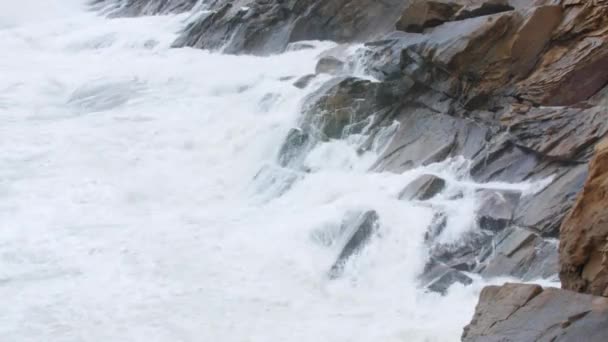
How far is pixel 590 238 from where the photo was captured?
16.8 feet

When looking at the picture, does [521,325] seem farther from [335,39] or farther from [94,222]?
[335,39]

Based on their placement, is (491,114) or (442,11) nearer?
(491,114)

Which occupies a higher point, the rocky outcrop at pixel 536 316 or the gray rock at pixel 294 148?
the rocky outcrop at pixel 536 316

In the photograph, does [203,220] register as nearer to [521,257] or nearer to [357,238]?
[357,238]

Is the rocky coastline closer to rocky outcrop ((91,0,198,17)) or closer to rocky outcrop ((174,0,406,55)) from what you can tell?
rocky outcrop ((174,0,406,55))

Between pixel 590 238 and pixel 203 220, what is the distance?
6.15m

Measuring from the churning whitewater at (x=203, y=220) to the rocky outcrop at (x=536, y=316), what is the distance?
1.25 metres

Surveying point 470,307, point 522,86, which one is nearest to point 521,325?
point 470,307

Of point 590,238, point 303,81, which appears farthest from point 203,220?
point 590,238

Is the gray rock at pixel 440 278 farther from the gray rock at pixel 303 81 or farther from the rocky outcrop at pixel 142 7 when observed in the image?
the rocky outcrop at pixel 142 7

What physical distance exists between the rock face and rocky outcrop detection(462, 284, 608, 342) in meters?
0.15

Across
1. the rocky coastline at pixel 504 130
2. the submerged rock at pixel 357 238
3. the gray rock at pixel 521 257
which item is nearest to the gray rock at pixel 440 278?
the rocky coastline at pixel 504 130

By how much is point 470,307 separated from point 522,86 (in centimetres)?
338

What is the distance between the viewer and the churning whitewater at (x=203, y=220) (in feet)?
25.1
